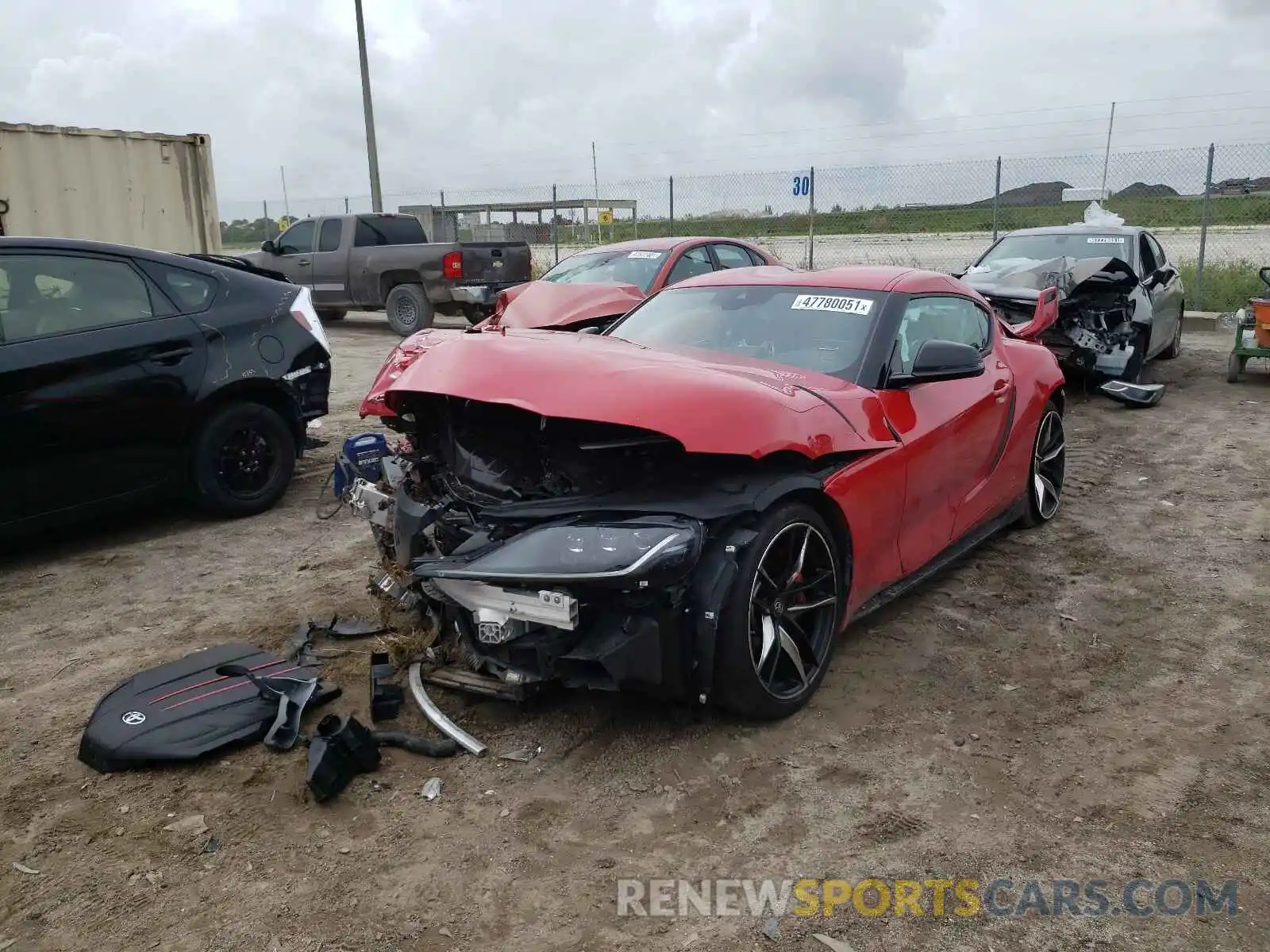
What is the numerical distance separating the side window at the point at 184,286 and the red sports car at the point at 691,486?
6.48ft

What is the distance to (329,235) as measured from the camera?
50.8ft

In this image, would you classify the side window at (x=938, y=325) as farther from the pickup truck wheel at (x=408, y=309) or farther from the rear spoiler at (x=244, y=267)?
the pickup truck wheel at (x=408, y=309)

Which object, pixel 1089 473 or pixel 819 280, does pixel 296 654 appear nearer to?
pixel 819 280

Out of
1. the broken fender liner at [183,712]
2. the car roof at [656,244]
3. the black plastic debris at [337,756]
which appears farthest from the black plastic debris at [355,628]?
the car roof at [656,244]

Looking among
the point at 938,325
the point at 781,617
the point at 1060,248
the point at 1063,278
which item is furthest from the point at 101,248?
the point at 1060,248

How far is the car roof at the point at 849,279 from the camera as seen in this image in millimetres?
4477

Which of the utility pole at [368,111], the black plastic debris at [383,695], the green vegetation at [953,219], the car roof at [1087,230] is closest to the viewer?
the black plastic debris at [383,695]

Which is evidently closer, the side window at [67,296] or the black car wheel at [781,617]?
the black car wheel at [781,617]

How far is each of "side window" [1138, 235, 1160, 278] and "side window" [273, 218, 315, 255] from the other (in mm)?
11910

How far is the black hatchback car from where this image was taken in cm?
500

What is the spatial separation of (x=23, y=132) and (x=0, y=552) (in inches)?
252

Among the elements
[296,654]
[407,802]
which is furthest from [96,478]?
[407,802]

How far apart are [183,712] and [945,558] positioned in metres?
3.22

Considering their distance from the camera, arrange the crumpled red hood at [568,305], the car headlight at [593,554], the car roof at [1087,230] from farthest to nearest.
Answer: the car roof at [1087,230] < the crumpled red hood at [568,305] < the car headlight at [593,554]
